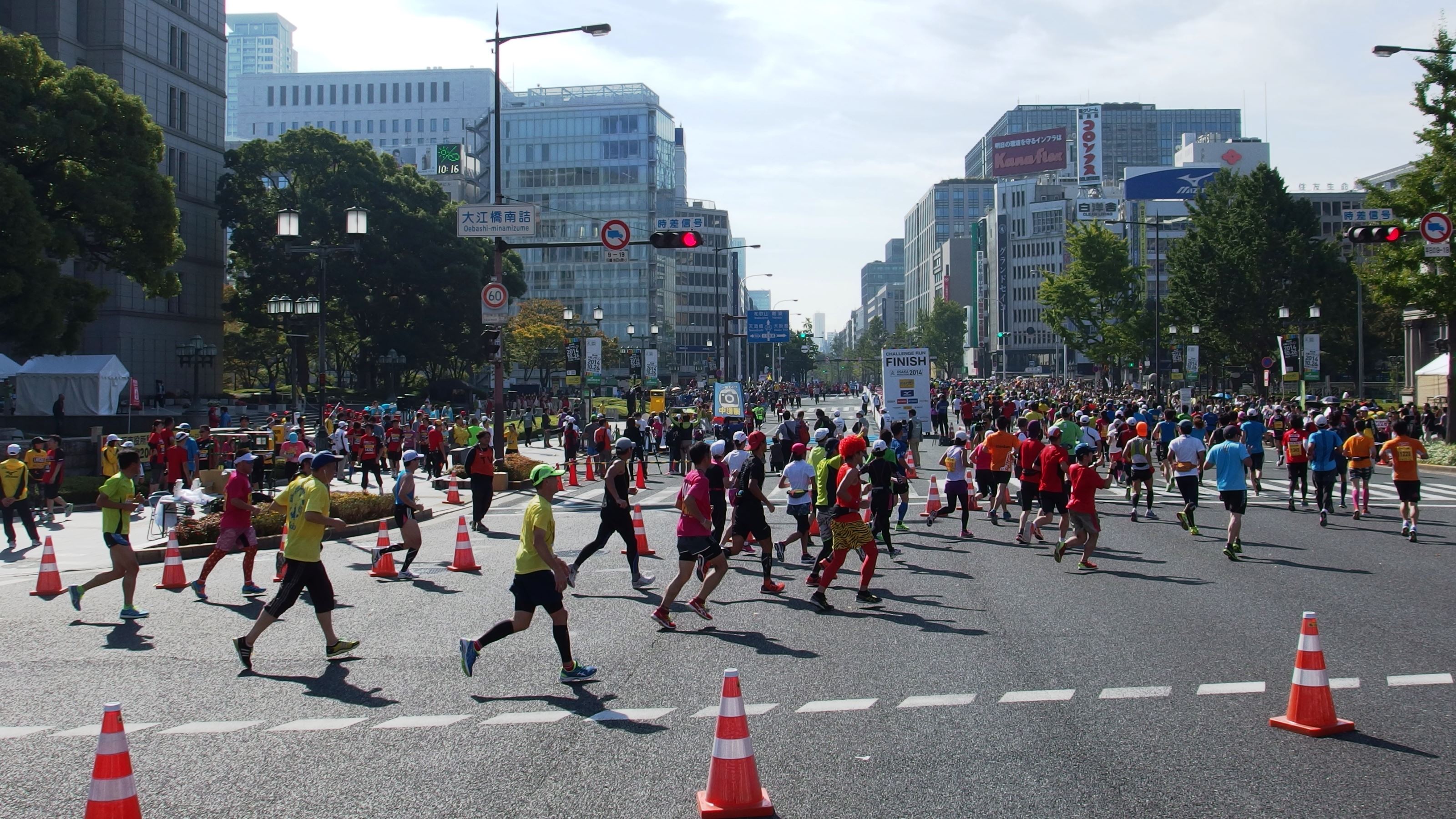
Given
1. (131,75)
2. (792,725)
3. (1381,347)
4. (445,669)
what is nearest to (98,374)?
(131,75)

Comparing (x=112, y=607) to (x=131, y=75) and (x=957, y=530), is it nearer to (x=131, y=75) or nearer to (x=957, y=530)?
(x=957, y=530)

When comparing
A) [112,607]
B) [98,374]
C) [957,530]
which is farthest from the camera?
[98,374]

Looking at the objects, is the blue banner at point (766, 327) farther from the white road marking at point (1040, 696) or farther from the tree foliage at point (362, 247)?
the white road marking at point (1040, 696)

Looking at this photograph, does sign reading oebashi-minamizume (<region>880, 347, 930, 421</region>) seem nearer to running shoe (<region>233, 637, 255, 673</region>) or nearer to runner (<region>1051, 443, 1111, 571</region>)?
runner (<region>1051, 443, 1111, 571</region>)

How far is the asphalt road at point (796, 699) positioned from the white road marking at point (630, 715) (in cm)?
2

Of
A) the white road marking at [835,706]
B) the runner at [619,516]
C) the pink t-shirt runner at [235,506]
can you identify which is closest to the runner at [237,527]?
the pink t-shirt runner at [235,506]

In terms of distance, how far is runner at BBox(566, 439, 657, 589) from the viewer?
12.4m

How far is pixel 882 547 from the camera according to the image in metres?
15.7

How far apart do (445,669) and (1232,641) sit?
247 inches

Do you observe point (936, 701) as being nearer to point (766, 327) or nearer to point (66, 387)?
point (66, 387)

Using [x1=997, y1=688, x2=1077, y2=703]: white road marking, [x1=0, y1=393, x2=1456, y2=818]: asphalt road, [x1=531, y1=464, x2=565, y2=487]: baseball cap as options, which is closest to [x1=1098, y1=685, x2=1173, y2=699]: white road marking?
[x1=0, y1=393, x2=1456, y2=818]: asphalt road

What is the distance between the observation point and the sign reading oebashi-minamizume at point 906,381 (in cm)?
4012

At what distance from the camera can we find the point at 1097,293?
7712 centimetres

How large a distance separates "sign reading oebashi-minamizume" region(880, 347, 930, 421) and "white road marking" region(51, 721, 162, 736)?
111 ft
